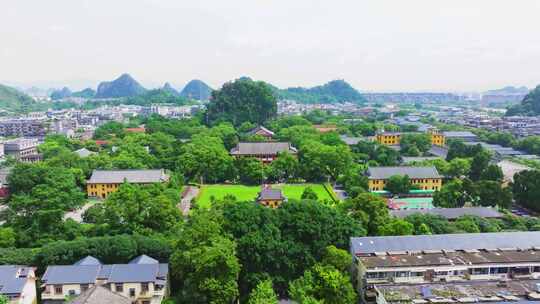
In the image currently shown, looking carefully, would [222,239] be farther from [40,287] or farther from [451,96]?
[451,96]

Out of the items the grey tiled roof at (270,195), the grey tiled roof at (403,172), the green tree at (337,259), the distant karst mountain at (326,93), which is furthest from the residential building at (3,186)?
the distant karst mountain at (326,93)

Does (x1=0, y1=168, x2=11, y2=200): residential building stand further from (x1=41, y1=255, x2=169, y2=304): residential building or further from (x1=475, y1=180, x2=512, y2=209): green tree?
(x1=475, y1=180, x2=512, y2=209): green tree

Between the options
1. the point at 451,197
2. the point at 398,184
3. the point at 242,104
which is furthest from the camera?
the point at 242,104

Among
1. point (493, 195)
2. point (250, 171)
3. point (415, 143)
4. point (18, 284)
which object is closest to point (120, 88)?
point (415, 143)

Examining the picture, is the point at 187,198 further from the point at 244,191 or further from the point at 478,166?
the point at 478,166

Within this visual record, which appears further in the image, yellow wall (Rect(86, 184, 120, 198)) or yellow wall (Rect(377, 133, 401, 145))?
yellow wall (Rect(377, 133, 401, 145))

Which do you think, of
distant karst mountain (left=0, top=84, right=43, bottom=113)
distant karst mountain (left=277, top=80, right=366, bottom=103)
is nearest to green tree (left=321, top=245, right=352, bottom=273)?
distant karst mountain (left=0, top=84, right=43, bottom=113)
